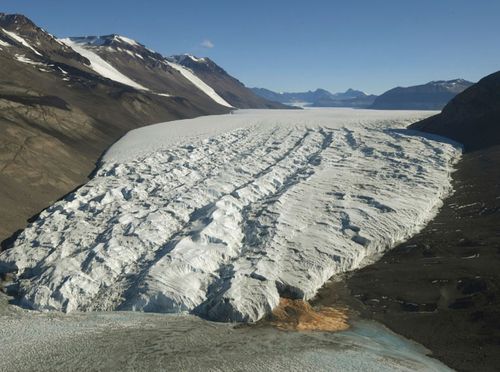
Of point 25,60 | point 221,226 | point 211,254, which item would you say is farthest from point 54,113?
point 25,60

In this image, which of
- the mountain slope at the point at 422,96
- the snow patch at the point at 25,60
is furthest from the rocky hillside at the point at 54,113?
the mountain slope at the point at 422,96

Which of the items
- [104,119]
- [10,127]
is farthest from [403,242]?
[104,119]

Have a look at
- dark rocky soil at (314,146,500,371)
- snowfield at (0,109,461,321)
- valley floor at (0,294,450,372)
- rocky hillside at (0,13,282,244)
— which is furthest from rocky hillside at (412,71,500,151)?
rocky hillside at (0,13,282,244)

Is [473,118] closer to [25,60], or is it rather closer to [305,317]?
[305,317]

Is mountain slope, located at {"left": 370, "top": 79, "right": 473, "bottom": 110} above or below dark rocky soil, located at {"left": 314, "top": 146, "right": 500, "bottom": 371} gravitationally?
above

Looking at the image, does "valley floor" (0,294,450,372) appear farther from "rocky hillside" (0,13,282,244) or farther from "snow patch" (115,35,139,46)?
"snow patch" (115,35,139,46)

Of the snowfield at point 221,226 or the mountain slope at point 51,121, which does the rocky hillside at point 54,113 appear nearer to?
the mountain slope at point 51,121

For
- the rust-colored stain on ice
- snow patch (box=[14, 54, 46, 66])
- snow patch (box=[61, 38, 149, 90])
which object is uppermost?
snow patch (box=[61, 38, 149, 90])

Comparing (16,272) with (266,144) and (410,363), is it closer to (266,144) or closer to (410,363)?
(410,363)
